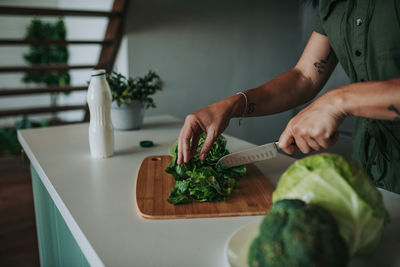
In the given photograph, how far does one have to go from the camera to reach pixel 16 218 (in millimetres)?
2811

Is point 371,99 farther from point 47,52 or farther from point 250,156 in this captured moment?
point 47,52

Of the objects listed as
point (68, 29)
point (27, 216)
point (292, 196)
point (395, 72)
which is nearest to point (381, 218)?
point (292, 196)

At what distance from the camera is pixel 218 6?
3252mm

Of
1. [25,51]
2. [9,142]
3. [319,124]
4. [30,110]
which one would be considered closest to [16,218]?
[30,110]

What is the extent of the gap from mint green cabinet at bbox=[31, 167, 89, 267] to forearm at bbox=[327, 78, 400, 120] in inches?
32.4

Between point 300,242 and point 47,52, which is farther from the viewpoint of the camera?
point 47,52

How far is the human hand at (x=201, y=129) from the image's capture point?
109 centimetres

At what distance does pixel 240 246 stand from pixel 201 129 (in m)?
0.54

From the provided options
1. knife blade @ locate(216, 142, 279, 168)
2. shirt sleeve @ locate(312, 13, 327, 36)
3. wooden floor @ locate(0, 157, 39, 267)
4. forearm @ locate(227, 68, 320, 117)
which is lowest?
wooden floor @ locate(0, 157, 39, 267)

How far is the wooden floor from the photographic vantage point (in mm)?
2340

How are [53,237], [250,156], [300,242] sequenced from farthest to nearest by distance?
[53,237]
[250,156]
[300,242]

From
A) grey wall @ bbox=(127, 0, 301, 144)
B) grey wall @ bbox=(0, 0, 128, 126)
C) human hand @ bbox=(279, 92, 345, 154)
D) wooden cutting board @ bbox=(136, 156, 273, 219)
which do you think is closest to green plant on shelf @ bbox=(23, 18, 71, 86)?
grey wall @ bbox=(0, 0, 128, 126)

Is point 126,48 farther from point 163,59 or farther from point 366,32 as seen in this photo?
point 366,32

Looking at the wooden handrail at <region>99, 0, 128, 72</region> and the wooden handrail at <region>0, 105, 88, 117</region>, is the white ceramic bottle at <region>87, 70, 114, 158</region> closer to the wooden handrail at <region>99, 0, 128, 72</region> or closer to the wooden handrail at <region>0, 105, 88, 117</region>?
the wooden handrail at <region>99, 0, 128, 72</region>
